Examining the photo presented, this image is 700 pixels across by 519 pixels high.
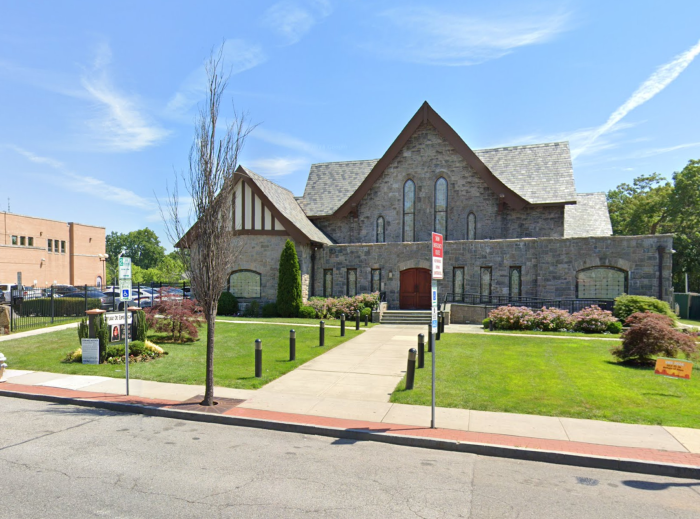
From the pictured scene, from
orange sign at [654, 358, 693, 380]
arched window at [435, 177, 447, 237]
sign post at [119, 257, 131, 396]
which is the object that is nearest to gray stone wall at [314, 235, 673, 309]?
arched window at [435, 177, 447, 237]

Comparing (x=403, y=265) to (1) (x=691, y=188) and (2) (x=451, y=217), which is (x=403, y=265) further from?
(1) (x=691, y=188)

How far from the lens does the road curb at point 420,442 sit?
257 inches

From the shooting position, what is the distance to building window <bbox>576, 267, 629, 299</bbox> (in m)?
22.1

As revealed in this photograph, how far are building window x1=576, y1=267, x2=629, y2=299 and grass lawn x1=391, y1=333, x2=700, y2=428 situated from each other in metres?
8.29

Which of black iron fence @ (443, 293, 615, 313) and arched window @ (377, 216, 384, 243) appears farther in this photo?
arched window @ (377, 216, 384, 243)

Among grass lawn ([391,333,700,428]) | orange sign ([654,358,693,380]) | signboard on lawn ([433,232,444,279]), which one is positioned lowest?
grass lawn ([391,333,700,428])

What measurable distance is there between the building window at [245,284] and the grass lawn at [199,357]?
309 inches

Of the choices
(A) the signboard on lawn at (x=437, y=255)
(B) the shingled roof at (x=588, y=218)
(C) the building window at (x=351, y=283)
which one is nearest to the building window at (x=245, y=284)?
(C) the building window at (x=351, y=283)

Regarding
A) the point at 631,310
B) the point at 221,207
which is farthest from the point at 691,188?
the point at 221,207

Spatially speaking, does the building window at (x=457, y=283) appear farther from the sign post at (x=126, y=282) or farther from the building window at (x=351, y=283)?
the sign post at (x=126, y=282)

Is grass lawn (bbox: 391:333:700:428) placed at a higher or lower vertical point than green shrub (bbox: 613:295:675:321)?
lower

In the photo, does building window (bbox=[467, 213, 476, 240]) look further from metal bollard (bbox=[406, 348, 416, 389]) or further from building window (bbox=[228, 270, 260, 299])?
metal bollard (bbox=[406, 348, 416, 389])

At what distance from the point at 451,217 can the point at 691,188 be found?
30535 mm

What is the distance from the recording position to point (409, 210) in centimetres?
2906
